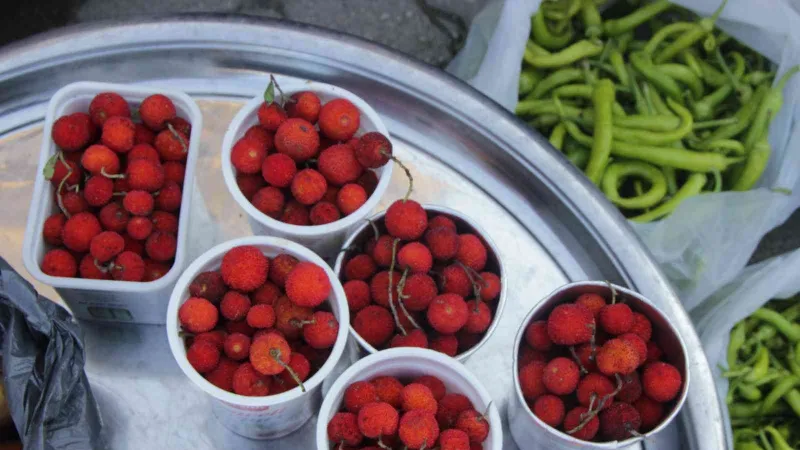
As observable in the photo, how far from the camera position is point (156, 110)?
2.46 feet

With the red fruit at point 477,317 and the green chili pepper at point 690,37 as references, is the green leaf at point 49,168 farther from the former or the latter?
the green chili pepper at point 690,37

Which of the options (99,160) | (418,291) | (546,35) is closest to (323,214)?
(418,291)

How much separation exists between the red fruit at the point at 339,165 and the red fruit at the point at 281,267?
0.10m

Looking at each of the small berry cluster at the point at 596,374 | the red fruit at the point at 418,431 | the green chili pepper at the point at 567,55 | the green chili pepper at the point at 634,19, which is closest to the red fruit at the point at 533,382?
the small berry cluster at the point at 596,374

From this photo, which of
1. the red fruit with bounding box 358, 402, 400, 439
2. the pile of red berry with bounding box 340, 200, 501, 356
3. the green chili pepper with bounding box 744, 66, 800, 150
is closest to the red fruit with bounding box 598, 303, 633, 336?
the pile of red berry with bounding box 340, 200, 501, 356

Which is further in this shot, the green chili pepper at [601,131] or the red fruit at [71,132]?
the green chili pepper at [601,131]

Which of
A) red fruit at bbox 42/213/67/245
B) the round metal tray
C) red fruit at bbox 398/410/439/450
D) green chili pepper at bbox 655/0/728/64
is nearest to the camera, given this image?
red fruit at bbox 398/410/439/450

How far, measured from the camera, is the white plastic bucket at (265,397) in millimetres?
629

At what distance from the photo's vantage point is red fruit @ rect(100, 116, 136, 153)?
28.8 inches

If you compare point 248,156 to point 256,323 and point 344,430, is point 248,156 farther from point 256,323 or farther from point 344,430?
point 344,430

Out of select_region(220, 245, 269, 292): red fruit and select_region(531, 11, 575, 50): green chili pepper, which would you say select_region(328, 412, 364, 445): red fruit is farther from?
select_region(531, 11, 575, 50): green chili pepper

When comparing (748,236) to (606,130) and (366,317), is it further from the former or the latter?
(366,317)

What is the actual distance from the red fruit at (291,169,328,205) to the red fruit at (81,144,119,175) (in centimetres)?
18

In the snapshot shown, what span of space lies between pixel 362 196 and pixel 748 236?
67 cm
